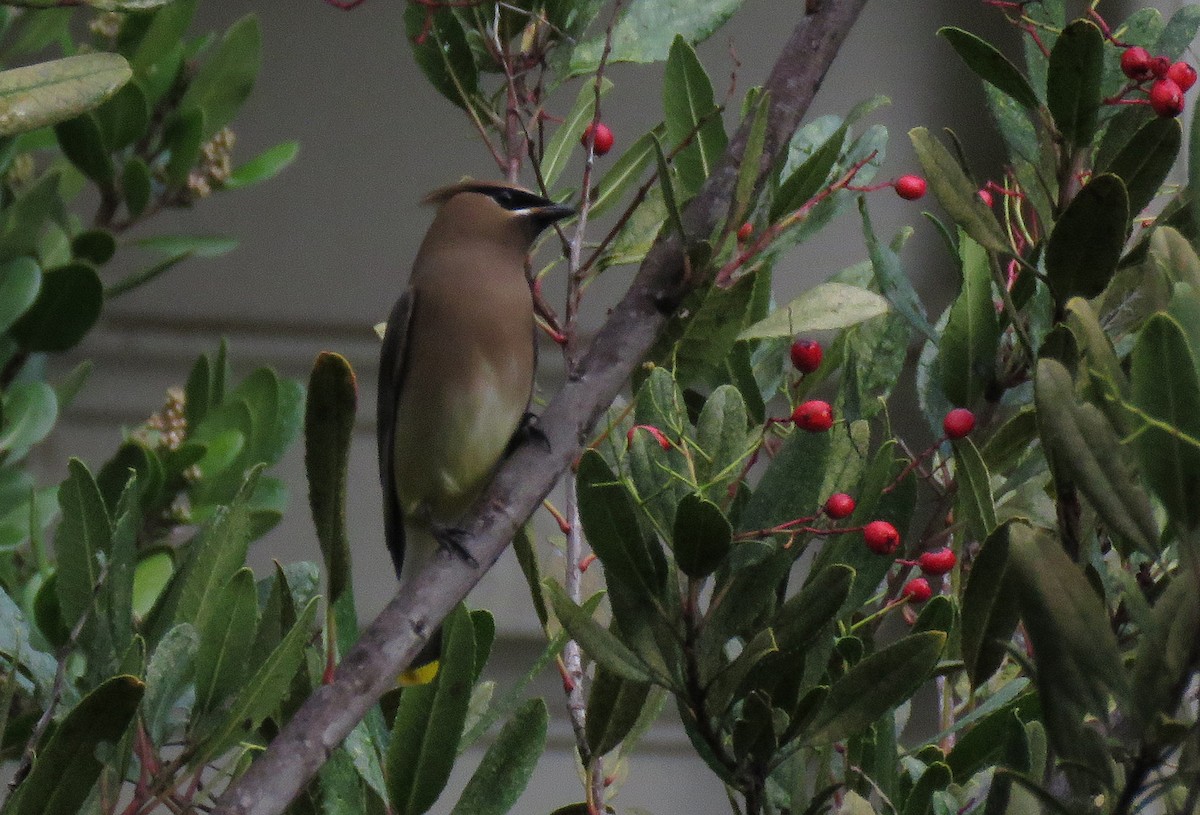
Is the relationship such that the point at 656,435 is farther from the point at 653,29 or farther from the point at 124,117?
the point at 124,117

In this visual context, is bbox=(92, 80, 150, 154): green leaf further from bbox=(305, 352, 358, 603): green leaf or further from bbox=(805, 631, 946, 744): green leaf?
bbox=(805, 631, 946, 744): green leaf

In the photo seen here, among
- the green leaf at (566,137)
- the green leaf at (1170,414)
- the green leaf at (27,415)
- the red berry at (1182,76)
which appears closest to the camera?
the green leaf at (1170,414)

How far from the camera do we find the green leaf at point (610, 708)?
750 millimetres

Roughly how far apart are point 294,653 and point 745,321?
0.38 metres

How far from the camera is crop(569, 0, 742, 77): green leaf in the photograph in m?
1.02

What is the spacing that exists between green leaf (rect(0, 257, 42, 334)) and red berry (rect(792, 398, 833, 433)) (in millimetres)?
1038

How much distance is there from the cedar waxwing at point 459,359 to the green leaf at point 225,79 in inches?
14.0

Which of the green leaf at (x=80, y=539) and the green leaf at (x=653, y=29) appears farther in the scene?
the green leaf at (x=653, y=29)

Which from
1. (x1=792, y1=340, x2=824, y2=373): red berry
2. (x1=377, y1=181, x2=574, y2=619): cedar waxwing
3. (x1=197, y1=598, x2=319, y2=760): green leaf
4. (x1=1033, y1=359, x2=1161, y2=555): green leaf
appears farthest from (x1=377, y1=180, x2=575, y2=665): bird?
(x1=1033, y1=359, x2=1161, y2=555): green leaf

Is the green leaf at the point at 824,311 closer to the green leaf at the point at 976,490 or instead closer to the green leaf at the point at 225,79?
the green leaf at the point at 976,490

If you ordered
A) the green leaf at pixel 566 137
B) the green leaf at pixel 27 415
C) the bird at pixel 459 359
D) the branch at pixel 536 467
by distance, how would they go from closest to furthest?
the branch at pixel 536 467, the green leaf at pixel 566 137, the bird at pixel 459 359, the green leaf at pixel 27 415

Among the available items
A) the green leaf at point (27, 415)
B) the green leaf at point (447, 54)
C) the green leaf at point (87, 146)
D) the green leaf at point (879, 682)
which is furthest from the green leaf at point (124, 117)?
the green leaf at point (879, 682)

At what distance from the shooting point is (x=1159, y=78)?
801 mm

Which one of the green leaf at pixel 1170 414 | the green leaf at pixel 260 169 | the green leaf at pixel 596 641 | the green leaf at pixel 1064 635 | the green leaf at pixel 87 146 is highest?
the green leaf at pixel 1170 414
